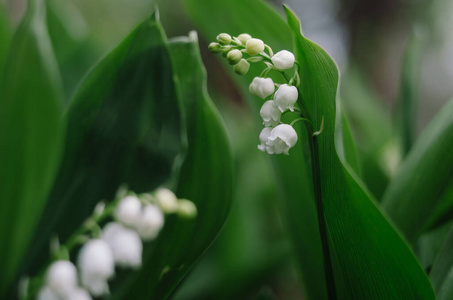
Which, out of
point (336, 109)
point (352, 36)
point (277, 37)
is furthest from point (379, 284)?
point (352, 36)

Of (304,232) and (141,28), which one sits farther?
(304,232)

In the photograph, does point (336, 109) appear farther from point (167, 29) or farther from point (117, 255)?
point (167, 29)

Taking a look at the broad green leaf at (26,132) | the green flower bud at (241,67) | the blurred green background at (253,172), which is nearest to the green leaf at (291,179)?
the blurred green background at (253,172)

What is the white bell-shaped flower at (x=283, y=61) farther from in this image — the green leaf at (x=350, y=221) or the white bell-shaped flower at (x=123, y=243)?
the white bell-shaped flower at (x=123, y=243)

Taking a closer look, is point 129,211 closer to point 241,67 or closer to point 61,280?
point 61,280

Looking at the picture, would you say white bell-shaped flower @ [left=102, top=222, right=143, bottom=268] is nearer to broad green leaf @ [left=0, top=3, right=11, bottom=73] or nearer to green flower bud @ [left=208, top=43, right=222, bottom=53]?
green flower bud @ [left=208, top=43, right=222, bottom=53]
